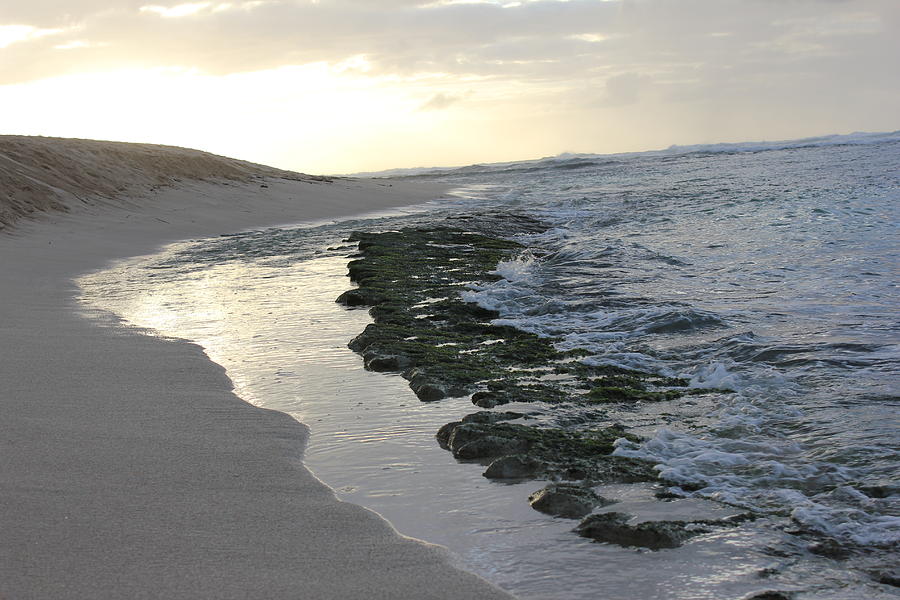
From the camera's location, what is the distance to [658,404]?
4.83 m

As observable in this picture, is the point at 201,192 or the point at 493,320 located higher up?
the point at 201,192

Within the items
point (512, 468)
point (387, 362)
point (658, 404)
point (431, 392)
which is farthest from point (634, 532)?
point (387, 362)

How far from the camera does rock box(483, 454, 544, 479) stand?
3.71 meters

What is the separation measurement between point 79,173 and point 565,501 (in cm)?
1921

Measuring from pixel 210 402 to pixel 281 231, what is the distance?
13.3 m

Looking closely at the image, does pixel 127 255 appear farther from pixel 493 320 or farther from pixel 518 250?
pixel 493 320

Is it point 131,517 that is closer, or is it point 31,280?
point 131,517

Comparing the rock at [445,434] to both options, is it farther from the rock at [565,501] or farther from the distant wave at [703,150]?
the distant wave at [703,150]

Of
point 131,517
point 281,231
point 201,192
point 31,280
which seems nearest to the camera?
point 131,517

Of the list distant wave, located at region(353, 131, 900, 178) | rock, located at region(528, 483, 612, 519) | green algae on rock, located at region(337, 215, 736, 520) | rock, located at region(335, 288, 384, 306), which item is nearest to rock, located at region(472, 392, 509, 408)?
A: green algae on rock, located at region(337, 215, 736, 520)

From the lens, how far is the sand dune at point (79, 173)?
16.1m

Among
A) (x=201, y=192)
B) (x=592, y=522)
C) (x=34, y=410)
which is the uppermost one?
(x=201, y=192)

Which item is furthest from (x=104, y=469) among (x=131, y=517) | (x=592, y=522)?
(x=592, y=522)

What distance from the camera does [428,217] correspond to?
20141 mm
